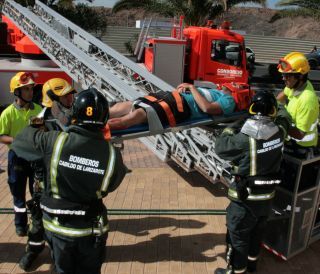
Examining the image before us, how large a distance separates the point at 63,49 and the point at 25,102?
3.48 metres

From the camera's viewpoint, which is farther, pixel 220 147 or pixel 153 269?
pixel 153 269

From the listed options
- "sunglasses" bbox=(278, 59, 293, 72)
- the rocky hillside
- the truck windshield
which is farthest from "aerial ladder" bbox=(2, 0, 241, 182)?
the rocky hillside

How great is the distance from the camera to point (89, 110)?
2.32 meters

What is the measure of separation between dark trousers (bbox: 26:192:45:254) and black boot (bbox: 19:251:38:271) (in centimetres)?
4

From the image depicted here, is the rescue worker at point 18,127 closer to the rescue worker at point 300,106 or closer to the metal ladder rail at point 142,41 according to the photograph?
the rescue worker at point 300,106

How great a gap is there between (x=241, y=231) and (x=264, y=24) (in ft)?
142

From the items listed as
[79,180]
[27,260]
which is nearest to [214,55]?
[27,260]

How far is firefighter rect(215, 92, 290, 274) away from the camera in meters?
2.98

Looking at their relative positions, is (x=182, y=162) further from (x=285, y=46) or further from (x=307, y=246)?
(x=285, y=46)

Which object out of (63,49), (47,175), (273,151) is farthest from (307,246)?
(63,49)

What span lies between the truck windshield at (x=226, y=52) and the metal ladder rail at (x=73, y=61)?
3.84m

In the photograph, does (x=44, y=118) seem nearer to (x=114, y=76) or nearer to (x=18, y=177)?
(x=18, y=177)

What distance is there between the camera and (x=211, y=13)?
15.1 m

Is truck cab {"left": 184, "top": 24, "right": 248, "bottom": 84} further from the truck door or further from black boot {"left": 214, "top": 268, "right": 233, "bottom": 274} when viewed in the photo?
black boot {"left": 214, "top": 268, "right": 233, "bottom": 274}
